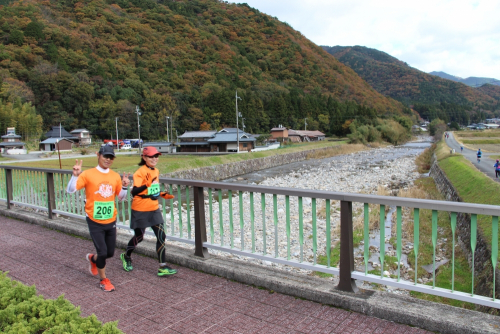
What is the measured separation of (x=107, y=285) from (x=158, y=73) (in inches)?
3960

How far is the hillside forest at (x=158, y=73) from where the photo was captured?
76.4m

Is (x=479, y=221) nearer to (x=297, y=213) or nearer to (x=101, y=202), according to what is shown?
(x=297, y=213)

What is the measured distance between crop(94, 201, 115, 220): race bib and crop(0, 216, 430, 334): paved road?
80 centimetres

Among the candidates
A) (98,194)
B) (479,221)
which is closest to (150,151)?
(98,194)

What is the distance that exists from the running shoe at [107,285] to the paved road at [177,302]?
0.06m

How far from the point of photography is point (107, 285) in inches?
153

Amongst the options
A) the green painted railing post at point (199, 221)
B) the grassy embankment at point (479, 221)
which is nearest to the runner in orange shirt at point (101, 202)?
the green painted railing post at point (199, 221)

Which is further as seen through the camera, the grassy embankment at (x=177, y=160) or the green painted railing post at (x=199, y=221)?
the grassy embankment at (x=177, y=160)

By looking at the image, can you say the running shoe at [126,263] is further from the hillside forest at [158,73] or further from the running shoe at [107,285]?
the hillside forest at [158,73]

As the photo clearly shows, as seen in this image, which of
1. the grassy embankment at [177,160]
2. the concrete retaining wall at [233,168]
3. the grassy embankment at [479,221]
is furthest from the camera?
the concrete retaining wall at [233,168]

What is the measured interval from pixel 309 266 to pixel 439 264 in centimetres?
636

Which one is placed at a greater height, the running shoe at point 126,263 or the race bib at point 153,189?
the race bib at point 153,189

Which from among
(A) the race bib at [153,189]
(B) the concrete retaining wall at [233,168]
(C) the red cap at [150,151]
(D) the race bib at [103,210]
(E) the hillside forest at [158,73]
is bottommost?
(B) the concrete retaining wall at [233,168]

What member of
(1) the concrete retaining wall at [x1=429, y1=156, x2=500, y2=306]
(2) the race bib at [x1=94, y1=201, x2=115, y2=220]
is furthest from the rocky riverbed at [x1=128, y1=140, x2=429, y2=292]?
(1) the concrete retaining wall at [x1=429, y1=156, x2=500, y2=306]
